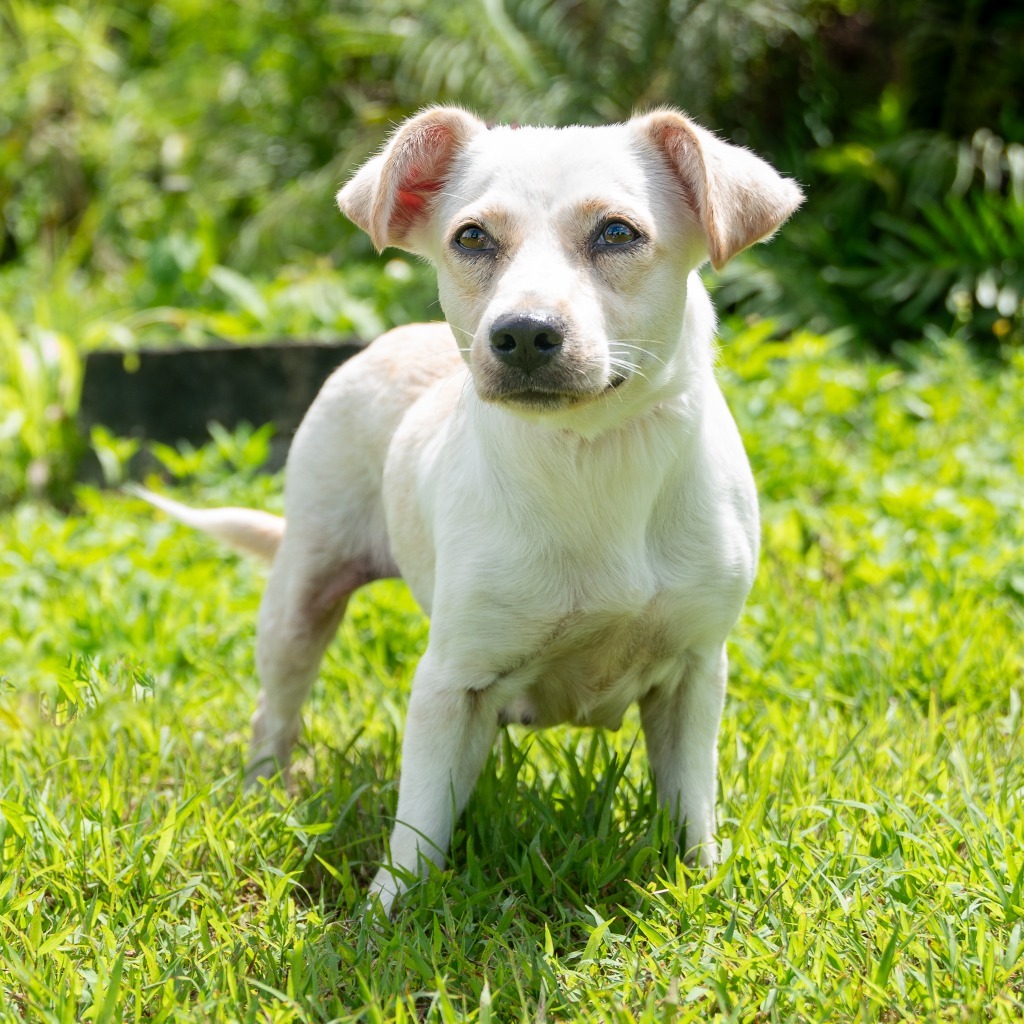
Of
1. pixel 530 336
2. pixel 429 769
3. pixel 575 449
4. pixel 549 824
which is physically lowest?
pixel 549 824

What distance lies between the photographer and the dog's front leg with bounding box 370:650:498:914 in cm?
271

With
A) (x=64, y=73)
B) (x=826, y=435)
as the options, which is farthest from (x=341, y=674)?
(x=64, y=73)

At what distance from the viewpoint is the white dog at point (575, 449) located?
2492 millimetres

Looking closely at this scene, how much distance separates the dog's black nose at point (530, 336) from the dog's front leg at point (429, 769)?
0.74m

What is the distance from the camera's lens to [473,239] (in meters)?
2.61

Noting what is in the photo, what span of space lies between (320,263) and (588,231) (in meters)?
6.19

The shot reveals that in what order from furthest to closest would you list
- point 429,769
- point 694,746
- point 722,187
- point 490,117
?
point 490,117 < point 694,746 < point 429,769 < point 722,187

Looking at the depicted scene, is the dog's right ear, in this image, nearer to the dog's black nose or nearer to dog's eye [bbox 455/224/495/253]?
dog's eye [bbox 455/224/495/253]

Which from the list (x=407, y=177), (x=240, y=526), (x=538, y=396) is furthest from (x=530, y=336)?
(x=240, y=526)

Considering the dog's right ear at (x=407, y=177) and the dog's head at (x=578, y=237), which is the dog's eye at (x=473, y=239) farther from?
the dog's right ear at (x=407, y=177)

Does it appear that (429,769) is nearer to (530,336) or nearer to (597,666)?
(597,666)

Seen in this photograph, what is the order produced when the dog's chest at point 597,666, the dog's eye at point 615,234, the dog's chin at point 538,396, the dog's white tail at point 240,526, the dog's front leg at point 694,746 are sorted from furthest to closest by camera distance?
the dog's white tail at point 240,526 → the dog's front leg at point 694,746 → the dog's chest at point 597,666 → the dog's eye at point 615,234 → the dog's chin at point 538,396

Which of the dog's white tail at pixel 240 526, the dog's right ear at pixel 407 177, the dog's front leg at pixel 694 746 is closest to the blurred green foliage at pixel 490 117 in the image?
the dog's white tail at pixel 240 526

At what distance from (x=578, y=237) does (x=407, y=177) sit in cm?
52
